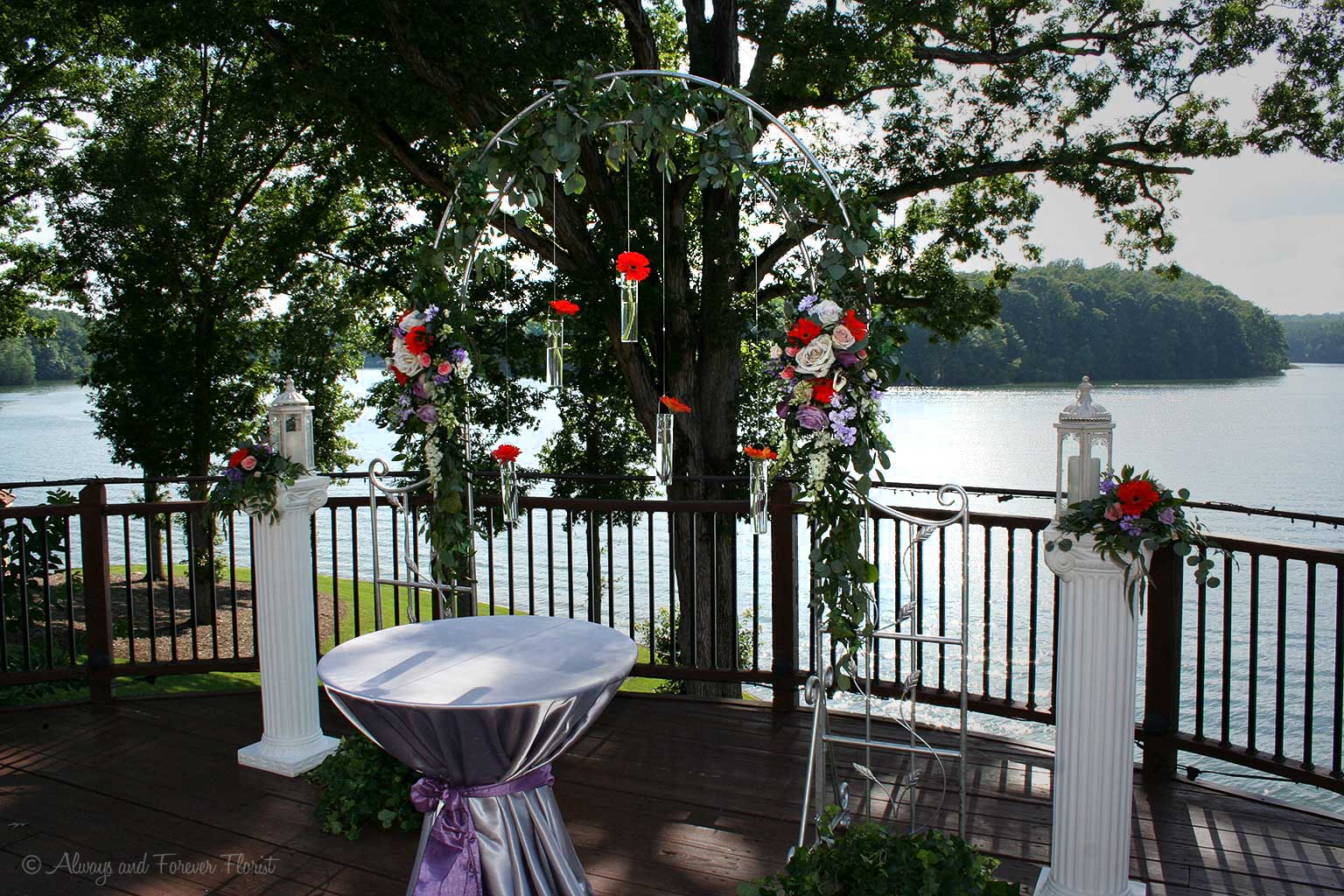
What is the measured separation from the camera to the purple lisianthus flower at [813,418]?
280 centimetres

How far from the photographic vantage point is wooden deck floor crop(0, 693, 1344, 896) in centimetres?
288

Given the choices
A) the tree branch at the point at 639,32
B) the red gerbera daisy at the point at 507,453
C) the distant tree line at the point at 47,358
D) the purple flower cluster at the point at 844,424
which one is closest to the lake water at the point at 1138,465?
the distant tree line at the point at 47,358

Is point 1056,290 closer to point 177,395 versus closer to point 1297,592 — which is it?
point 1297,592

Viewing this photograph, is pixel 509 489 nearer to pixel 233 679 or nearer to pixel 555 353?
pixel 555 353

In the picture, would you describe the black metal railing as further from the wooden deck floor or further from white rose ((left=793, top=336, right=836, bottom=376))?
white rose ((left=793, top=336, right=836, bottom=376))

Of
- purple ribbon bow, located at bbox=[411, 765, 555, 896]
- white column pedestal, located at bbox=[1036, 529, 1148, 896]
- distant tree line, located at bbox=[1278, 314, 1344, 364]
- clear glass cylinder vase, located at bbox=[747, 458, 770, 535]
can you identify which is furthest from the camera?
distant tree line, located at bbox=[1278, 314, 1344, 364]

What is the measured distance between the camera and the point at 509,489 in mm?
3816

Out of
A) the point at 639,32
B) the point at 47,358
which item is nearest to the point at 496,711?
the point at 639,32

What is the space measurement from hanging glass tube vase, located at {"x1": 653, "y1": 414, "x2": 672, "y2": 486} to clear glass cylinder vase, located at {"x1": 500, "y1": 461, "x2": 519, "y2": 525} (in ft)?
2.14

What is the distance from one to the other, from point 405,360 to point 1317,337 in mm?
21053

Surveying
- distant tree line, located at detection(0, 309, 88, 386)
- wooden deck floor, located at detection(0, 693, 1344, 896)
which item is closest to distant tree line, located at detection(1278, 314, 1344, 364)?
wooden deck floor, located at detection(0, 693, 1344, 896)

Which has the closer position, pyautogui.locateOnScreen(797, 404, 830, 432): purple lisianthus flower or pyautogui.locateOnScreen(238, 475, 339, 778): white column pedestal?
pyautogui.locateOnScreen(797, 404, 830, 432): purple lisianthus flower

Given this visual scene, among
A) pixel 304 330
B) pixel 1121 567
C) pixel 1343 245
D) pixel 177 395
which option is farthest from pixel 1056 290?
pixel 1121 567

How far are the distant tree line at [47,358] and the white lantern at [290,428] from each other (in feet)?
42.3
